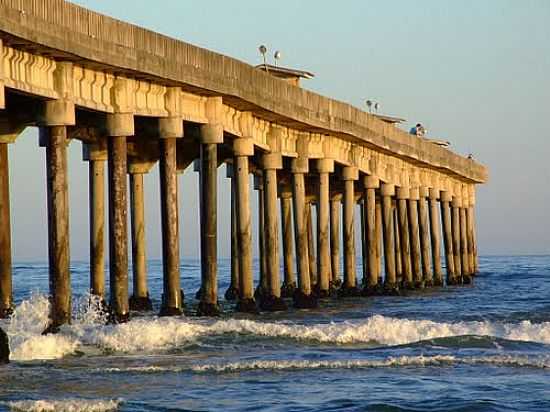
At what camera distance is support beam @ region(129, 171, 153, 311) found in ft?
131

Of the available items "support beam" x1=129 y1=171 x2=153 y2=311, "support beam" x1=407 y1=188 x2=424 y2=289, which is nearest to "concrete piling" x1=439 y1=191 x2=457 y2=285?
"support beam" x1=407 y1=188 x2=424 y2=289

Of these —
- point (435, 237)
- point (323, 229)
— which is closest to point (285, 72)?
point (323, 229)

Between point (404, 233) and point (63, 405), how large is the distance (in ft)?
131

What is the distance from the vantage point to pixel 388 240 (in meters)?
54.8

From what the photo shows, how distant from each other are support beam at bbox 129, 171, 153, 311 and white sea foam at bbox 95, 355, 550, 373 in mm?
14693

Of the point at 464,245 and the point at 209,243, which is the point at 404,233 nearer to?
the point at 464,245

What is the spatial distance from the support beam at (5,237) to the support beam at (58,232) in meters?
3.64

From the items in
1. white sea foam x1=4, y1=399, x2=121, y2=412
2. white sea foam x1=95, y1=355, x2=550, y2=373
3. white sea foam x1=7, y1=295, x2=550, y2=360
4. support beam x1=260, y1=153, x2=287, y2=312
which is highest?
support beam x1=260, y1=153, x2=287, y2=312

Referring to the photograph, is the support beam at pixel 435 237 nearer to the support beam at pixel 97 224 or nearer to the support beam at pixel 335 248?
the support beam at pixel 335 248

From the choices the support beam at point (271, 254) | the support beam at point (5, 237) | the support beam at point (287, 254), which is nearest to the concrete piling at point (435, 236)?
Answer: the support beam at point (287, 254)

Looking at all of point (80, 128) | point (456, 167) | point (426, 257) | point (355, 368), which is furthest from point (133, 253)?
point (456, 167)

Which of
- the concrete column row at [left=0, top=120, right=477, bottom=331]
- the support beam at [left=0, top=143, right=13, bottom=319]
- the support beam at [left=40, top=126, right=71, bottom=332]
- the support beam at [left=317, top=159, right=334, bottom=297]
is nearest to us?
the support beam at [left=40, top=126, right=71, bottom=332]

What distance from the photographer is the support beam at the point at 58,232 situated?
29.0 metres

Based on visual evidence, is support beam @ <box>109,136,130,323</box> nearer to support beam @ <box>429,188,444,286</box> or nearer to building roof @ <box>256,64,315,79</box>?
building roof @ <box>256,64,315,79</box>
